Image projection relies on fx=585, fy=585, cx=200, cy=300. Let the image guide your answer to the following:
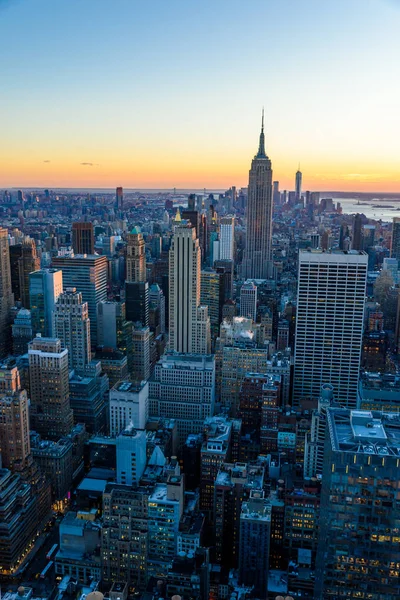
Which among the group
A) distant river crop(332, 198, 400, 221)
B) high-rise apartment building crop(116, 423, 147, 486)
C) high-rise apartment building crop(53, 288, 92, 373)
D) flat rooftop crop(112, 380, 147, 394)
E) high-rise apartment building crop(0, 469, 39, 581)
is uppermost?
distant river crop(332, 198, 400, 221)

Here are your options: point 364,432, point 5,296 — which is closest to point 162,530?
point 364,432

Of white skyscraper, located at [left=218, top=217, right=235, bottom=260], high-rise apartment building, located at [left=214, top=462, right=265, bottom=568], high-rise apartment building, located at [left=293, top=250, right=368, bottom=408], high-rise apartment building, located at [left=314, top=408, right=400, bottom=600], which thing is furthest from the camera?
white skyscraper, located at [left=218, top=217, right=235, bottom=260]

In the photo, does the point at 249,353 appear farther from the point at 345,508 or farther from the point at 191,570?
the point at 345,508

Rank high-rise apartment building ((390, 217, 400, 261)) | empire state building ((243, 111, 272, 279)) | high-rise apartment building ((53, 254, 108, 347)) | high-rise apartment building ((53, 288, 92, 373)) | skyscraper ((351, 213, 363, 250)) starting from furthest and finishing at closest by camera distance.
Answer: empire state building ((243, 111, 272, 279)) < skyscraper ((351, 213, 363, 250)) < high-rise apartment building ((390, 217, 400, 261)) < high-rise apartment building ((53, 254, 108, 347)) < high-rise apartment building ((53, 288, 92, 373))

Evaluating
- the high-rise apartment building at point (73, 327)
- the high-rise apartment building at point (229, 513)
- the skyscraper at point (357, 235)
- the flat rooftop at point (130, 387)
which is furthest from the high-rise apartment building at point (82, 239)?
the high-rise apartment building at point (229, 513)

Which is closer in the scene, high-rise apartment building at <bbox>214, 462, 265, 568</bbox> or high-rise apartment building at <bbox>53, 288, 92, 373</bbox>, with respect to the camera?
high-rise apartment building at <bbox>214, 462, 265, 568</bbox>

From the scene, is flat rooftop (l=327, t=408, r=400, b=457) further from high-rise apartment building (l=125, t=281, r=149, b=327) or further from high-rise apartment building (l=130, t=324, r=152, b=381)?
high-rise apartment building (l=125, t=281, r=149, b=327)

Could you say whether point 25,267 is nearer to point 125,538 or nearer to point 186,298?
point 186,298

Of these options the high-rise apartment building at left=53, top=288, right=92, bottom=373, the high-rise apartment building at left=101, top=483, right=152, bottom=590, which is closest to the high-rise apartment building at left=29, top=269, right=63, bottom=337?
the high-rise apartment building at left=53, top=288, right=92, bottom=373
